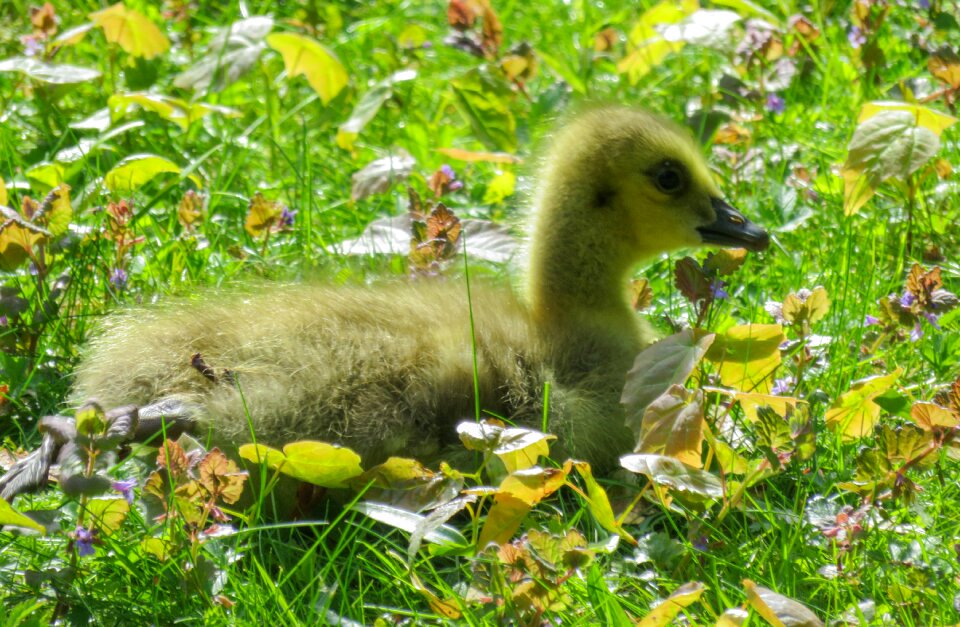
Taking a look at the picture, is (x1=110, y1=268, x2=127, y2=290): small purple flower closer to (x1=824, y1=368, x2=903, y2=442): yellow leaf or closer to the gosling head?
the gosling head

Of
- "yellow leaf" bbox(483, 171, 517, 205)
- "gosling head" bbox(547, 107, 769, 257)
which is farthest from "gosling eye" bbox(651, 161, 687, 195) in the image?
"yellow leaf" bbox(483, 171, 517, 205)

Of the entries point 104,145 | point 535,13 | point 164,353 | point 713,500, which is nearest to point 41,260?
point 164,353

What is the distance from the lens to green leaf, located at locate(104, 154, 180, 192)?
2.83 m

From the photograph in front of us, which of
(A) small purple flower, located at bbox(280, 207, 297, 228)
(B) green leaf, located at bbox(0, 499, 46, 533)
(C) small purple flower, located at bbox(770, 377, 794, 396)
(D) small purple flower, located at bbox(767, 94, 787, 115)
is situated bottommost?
(C) small purple flower, located at bbox(770, 377, 794, 396)

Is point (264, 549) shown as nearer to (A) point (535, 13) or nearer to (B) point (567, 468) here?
(B) point (567, 468)

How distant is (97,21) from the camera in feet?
10.9

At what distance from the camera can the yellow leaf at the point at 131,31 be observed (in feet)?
11.1

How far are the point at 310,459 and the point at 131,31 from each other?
6.38 feet

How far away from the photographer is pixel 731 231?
2.49 meters

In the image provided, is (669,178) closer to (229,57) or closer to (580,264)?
(580,264)

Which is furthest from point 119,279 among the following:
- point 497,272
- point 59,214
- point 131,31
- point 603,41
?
point 603,41

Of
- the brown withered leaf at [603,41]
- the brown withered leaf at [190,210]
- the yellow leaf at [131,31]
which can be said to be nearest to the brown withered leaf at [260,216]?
the brown withered leaf at [190,210]

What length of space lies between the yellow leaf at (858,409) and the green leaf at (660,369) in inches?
12.2

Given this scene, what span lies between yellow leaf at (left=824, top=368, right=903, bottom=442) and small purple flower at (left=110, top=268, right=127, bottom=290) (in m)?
1.44
